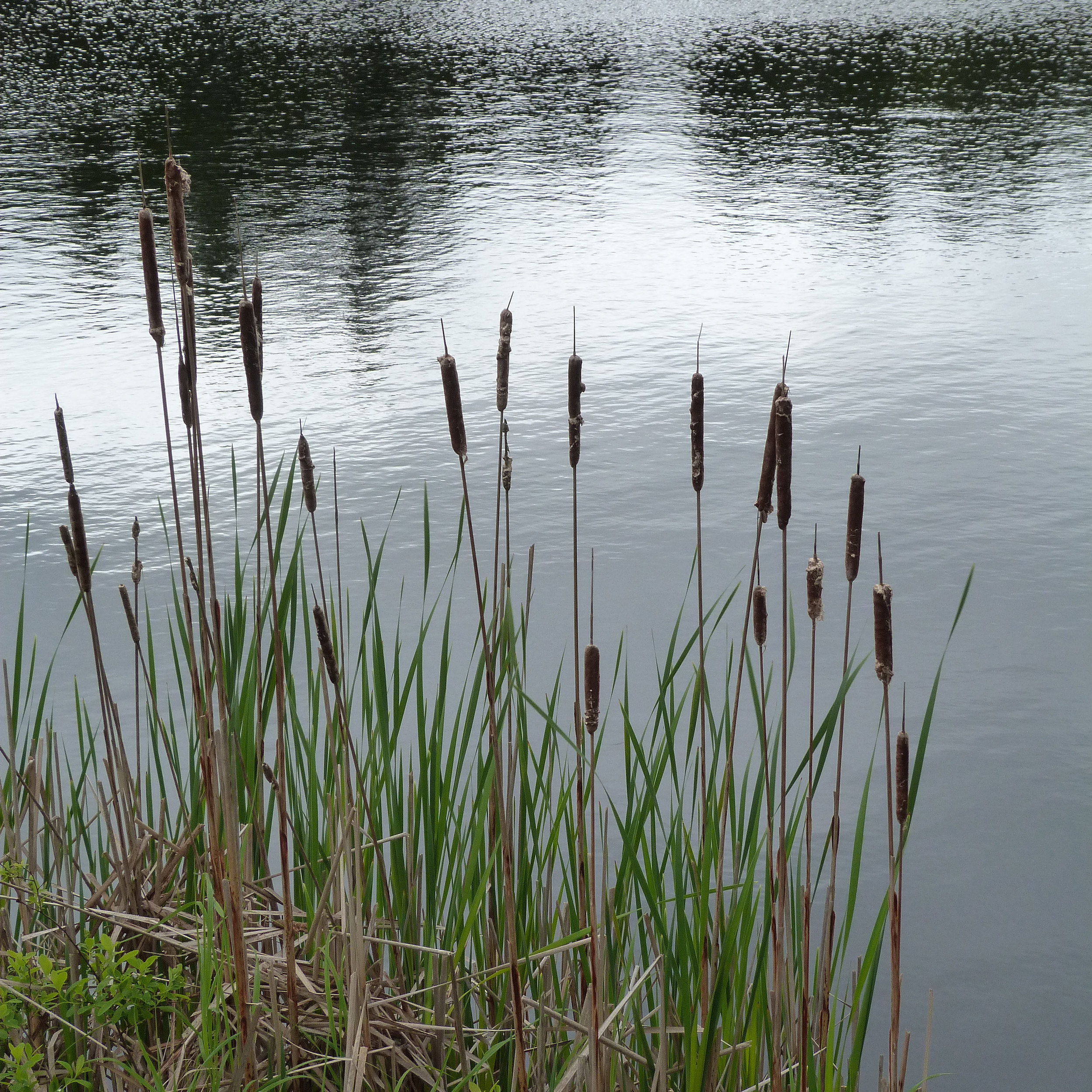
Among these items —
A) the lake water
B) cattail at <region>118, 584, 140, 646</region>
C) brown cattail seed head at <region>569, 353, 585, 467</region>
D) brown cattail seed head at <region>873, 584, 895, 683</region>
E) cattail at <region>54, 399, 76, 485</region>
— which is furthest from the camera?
the lake water

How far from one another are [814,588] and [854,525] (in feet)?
0.17

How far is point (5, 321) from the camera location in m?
3.90

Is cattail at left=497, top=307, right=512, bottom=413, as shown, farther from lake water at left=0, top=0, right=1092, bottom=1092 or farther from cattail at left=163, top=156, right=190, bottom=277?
lake water at left=0, top=0, right=1092, bottom=1092

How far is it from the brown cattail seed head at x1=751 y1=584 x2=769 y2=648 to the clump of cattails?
158 mm

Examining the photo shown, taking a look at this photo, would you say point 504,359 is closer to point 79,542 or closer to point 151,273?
point 151,273

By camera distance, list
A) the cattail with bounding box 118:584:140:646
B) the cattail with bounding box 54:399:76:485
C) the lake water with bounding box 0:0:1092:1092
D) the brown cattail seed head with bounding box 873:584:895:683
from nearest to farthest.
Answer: the brown cattail seed head with bounding box 873:584:895:683
the cattail with bounding box 54:399:76:485
the cattail with bounding box 118:584:140:646
the lake water with bounding box 0:0:1092:1092

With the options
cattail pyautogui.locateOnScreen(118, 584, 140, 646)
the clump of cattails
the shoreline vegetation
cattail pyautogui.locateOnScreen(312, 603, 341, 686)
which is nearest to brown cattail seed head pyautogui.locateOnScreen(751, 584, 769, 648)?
the shoreline vegetation

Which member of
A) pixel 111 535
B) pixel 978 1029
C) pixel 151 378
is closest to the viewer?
pixel 978 1029

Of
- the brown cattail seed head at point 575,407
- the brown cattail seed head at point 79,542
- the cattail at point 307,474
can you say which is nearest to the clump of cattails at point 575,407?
the brown cattail seed head at point 575,407

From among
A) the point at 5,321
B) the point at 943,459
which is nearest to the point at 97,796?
the point at 943,459

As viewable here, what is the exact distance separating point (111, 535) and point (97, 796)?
1.52 meters

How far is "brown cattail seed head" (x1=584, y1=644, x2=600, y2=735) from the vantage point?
0.79m

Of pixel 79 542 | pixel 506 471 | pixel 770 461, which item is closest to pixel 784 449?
pixel 770 461

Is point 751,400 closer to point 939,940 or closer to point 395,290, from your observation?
point 395,290
